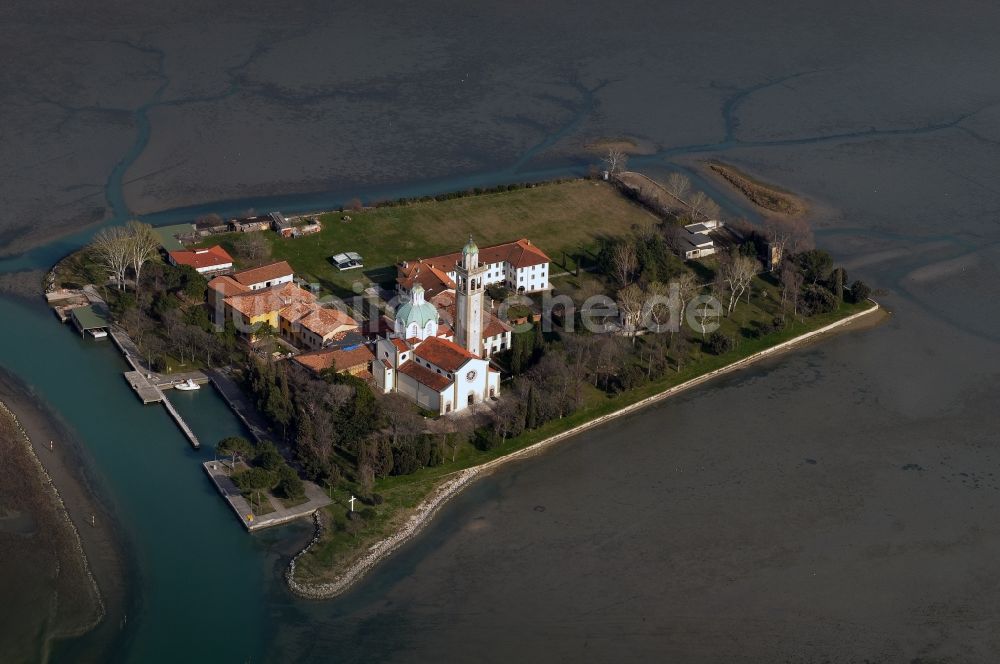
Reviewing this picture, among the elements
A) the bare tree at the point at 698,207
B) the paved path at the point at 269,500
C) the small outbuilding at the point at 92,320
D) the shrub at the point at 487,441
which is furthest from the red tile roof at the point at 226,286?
the bare tree at the point at 698,207

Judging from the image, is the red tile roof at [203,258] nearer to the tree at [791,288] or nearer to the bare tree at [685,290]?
the bare tree at [685,290]

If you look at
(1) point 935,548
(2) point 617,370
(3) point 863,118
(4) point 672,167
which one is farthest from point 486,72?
(1) point 935,548

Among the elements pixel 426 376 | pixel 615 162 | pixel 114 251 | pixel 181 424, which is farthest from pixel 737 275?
pixel 114 251

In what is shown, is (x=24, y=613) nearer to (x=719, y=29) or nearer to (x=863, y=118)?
(x=863, y=118)

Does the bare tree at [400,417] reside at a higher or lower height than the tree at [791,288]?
lower

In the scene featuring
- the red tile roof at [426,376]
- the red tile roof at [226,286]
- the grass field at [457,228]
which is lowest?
the red tile roof at [426,376]
